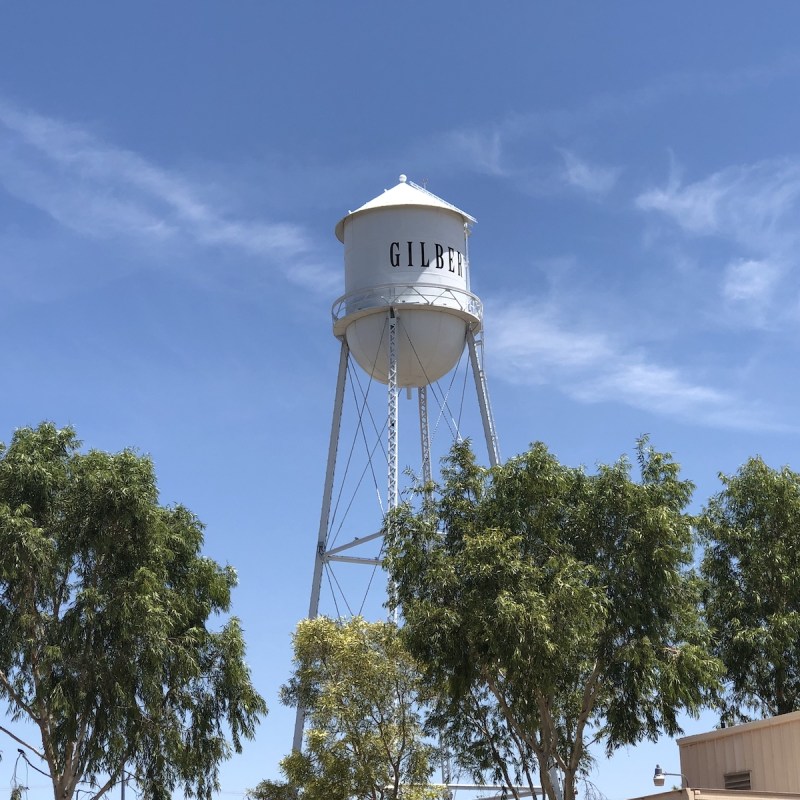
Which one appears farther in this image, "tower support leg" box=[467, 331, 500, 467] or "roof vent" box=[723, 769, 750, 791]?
"tower support leg" box=[467, 331, 500, 467]

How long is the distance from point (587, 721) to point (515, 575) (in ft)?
14.0

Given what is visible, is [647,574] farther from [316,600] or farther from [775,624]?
[316,600]

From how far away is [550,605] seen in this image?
27406 mm

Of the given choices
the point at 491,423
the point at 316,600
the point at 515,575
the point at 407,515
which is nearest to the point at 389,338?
the point at 491,423

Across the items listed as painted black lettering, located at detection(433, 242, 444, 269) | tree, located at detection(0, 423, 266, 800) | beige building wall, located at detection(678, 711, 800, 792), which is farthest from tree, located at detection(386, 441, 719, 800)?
painted black lettering, located at detection(433, 242, 444, 269)

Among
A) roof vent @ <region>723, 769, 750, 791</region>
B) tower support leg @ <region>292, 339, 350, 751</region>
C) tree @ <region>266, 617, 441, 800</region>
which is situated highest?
tower support leg @ <region>292, 339, 350, 751</region>

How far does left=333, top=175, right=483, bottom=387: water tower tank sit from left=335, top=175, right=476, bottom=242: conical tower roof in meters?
0.04

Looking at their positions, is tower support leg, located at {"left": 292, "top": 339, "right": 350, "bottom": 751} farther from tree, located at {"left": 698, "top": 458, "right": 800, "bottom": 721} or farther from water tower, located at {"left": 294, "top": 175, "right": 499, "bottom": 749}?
tree, located at {"left": 698, "top": 458, "right": 800, "bottom": 721}

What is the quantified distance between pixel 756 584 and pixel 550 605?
442 inches

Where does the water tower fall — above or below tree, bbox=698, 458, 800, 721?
above

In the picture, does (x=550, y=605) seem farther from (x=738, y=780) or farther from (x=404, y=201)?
(x=404, y=201)

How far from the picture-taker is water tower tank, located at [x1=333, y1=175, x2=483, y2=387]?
39688mm

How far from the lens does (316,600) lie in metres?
38.6

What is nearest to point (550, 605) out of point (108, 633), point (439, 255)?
point (108, 633)
